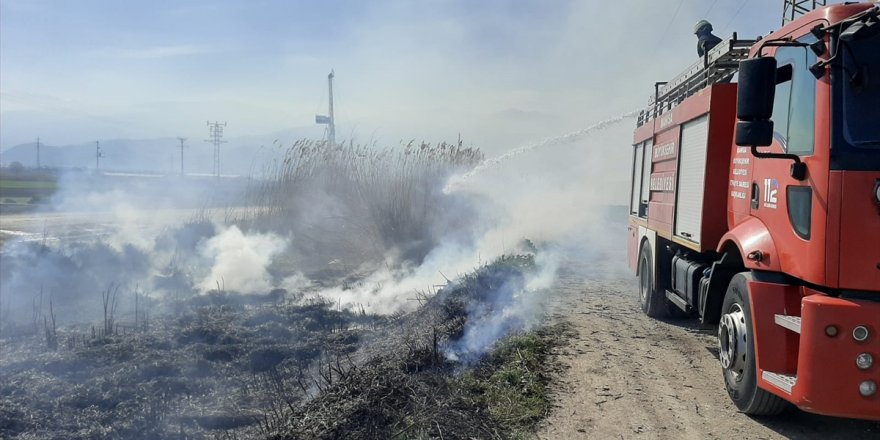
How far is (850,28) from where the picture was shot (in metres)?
4.64

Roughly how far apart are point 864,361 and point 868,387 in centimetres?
18

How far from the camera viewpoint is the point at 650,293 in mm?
9781

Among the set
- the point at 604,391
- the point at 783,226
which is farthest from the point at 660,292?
the point at 783,226

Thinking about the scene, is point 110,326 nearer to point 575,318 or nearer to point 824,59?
point 575,318

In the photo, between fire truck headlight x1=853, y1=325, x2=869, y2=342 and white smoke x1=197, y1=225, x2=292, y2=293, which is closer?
fire truck headlight x1=853, y1=325, x2=869, y2=342

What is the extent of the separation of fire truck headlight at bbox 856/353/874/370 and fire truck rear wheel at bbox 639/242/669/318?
506 centimetres

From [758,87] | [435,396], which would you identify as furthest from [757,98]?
[435,396]

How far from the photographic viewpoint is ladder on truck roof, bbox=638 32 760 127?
695 cm

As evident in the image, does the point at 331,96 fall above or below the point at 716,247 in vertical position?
above

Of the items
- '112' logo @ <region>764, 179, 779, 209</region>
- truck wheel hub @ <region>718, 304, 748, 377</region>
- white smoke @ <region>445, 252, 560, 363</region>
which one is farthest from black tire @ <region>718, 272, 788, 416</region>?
white smoke @ <region>445, 252, 560, 363</region>

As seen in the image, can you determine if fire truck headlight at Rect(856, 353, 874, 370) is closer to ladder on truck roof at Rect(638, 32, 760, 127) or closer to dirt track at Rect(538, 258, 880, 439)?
dirt track at Rect(538, 258, 880, 439)

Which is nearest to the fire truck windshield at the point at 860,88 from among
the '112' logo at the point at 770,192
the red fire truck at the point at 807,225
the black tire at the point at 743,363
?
the red fire truck at the point at 807,225

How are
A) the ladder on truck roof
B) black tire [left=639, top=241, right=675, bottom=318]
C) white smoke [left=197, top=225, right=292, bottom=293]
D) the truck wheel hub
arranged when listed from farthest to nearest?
1. white smoke [left=197, top=225, right=292, bottom=293]
2. black tire [left=639, top=241, right=675, bottom=318]
3. the ladder on truck roof
4. the truck wheel hub

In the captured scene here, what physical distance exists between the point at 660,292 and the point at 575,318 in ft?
4.21
